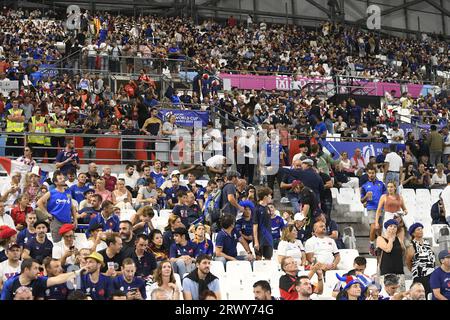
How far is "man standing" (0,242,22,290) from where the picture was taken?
384 inches

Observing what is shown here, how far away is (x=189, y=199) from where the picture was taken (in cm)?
1302

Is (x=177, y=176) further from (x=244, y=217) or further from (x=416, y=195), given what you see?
(x=416, y=195)

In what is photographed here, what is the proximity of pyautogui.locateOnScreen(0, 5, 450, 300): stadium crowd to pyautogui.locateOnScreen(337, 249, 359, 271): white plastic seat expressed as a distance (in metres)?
0.31

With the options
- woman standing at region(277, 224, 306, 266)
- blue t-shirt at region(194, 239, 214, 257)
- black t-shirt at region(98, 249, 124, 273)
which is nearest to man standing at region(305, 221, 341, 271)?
woman standing at region(277, 224, 306, 266)

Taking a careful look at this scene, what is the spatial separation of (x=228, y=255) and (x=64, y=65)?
13751mm

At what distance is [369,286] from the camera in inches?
402

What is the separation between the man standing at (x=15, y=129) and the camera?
1756 centimetres

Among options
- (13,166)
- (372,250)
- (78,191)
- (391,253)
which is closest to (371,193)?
(372,250)

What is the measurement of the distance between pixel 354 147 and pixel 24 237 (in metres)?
11.8

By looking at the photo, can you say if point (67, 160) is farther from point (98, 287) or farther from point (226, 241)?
point (98, 287)

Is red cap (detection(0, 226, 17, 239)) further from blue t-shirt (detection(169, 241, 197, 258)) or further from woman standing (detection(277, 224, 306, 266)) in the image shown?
woman standing (detection(277, 224, 306, 266))

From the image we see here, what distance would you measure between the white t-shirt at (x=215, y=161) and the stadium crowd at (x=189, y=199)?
4 centimetres

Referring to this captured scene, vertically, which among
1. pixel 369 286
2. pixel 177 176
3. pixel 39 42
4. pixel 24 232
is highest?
pixel 39 42
